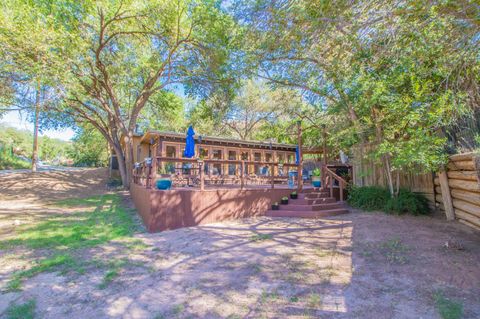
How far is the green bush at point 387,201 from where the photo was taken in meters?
7.31

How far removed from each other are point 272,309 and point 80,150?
33.9 metres

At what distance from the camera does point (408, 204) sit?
731cm

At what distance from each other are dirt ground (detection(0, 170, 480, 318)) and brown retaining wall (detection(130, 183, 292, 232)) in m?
0.44

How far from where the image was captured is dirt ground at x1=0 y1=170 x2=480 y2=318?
2.77 m

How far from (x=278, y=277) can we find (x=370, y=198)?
6.08m

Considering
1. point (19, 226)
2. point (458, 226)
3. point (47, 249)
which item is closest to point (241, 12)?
point (47, 249)

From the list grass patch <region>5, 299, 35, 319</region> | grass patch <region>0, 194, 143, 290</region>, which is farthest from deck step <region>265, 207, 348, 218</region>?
grass patch <region>5, 299, 35, 319</region>

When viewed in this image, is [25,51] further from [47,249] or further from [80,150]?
[80,150]

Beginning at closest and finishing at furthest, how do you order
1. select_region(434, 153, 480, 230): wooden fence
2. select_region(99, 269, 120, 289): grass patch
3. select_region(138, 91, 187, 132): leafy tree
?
select_region(99, 269, 120, 289): grass patch < select_region(434, 153, 480, 230): wooden fence < select_region(138, 91, 187, 132): leafy tree

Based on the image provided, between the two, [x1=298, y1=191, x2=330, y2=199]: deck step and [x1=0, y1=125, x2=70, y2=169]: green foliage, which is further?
[x1=0, y1=125, x2=70, y2=169]: green foliage

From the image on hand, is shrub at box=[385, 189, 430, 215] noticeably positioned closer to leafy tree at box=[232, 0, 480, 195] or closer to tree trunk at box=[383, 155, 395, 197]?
tree trunk at box=[383, 155, 395, 197]

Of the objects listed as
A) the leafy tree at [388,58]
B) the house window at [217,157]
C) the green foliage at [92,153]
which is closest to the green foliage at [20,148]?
the green foliage at [92,153]

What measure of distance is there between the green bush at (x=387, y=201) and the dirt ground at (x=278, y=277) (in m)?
1.07

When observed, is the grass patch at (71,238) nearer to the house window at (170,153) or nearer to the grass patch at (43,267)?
the grass patch at (43,267)
